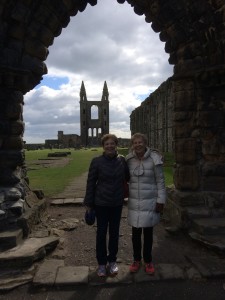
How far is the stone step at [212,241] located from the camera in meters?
4.83

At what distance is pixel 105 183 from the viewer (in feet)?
14.1

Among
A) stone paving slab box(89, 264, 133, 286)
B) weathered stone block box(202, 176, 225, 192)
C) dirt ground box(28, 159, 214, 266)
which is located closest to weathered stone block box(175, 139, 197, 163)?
weathered stone block box(202, 176, 225, 192)

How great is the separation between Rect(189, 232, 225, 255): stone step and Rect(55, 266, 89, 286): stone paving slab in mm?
1900

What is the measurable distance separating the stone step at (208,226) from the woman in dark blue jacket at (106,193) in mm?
1744

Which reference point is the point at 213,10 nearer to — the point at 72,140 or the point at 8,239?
the point at 8,239

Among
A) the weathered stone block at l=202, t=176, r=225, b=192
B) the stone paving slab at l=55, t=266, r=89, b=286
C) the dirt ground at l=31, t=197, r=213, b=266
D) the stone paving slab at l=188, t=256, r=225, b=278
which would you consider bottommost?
the dirt ground at l=31, t=197, r=213, b=266

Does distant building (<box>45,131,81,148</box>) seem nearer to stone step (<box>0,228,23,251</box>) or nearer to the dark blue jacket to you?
stone step (<box>0,228,23,251</box>)

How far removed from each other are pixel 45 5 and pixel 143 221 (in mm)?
4310

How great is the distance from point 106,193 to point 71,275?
3.62 feet

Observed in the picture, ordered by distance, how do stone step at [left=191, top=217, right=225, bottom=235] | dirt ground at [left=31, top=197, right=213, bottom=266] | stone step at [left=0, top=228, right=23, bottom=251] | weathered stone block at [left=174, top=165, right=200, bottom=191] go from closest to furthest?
stone step at [left=0, top=228, right=23, bottom=251] → dirt ground at [left=31, top=197, right=213, bottom=266] → stone step at [left=191, top=217, right=225, bottom=235] → weathered stone block at [left=174, top=165, right=200, bottom=191]

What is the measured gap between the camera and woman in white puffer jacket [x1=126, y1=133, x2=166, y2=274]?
A: 14.1 feet

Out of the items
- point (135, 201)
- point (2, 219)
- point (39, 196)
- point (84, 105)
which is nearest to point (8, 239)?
point (2, 219)

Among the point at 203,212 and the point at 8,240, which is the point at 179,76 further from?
the point at 8,240

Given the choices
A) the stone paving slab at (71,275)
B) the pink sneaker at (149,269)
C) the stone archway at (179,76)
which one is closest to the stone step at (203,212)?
the stone archway at (179,76)
